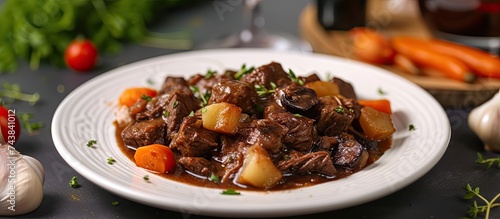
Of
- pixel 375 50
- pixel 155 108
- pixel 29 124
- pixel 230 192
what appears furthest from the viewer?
pixel 375 50

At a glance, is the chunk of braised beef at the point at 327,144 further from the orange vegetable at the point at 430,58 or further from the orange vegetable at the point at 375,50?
the orange vegetable at the point at 375,50

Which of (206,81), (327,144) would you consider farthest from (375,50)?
(327,144)

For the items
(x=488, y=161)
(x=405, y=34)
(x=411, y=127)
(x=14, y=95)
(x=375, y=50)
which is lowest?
(x=405, y=34)

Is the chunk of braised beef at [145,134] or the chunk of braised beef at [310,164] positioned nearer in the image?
the chunk of braised beef at [310,164]

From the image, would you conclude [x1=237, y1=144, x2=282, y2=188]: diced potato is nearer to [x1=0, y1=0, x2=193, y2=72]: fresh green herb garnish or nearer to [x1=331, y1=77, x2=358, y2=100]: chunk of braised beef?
[x1=331, y1=77, x2=358, y2=100]: chunk of braised beef

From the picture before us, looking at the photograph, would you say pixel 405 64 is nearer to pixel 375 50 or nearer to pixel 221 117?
pixel 375 50

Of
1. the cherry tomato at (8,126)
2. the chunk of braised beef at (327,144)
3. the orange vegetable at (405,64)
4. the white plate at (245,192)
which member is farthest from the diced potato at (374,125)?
the cherry tomato at (8,126)
